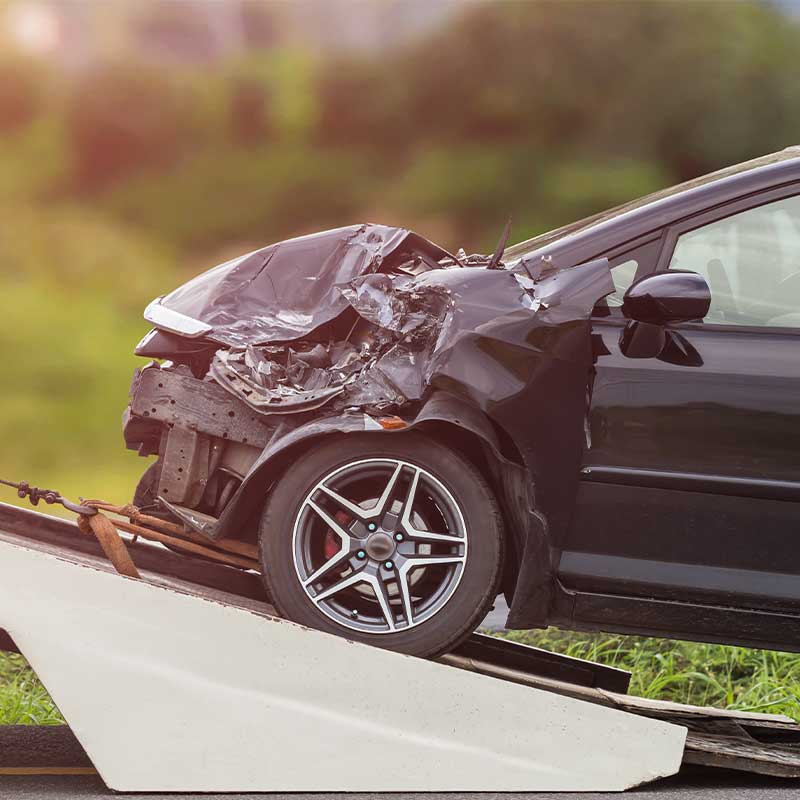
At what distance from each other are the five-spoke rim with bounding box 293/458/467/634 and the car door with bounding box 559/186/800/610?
368 mm

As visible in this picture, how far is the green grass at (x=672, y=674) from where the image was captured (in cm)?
509

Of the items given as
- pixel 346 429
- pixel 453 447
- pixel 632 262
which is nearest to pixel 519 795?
Answer: pixel 453 447

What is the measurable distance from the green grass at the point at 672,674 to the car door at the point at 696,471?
1.57 metres

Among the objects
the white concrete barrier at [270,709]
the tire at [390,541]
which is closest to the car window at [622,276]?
the tire at [390,541]

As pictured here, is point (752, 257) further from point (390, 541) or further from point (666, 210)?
point (390, 541)

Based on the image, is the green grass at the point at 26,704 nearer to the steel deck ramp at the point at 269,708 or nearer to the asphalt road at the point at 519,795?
the asphalt road at the point at 519,795

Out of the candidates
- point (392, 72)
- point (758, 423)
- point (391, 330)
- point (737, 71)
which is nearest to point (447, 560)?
point (391, 330)

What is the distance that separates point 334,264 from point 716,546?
1502 mm

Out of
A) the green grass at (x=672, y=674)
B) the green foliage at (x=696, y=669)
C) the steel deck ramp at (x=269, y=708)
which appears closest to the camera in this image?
the steel deck ramp at (x=269, y=708)

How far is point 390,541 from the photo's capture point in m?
3.95

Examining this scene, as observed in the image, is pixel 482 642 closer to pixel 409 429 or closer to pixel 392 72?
pixel 409 429

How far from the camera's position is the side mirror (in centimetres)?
384

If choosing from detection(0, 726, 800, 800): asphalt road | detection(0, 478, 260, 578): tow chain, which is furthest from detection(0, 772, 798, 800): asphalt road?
detection(0, 478, 260, 578): tow chain

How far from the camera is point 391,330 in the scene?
13.2ft
